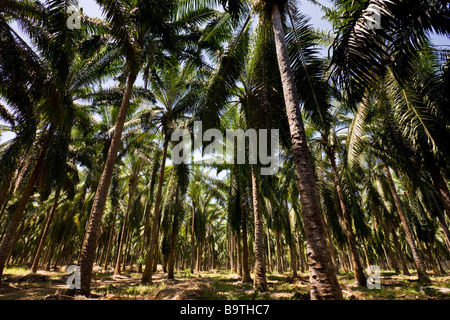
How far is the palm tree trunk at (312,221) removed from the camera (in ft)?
10.8

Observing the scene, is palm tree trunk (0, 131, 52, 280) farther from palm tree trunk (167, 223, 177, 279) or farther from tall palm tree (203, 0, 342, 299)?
tall palm tree (203, 0, 342, 299)

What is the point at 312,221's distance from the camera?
3.75 metres

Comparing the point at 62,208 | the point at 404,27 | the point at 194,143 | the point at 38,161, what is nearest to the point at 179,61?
the point at 194,143

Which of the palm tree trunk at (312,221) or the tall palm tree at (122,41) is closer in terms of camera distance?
the palm tree trunk at (312,221)

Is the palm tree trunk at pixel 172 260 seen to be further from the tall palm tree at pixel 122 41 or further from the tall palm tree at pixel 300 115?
the tall palm tree at pixel 300 115

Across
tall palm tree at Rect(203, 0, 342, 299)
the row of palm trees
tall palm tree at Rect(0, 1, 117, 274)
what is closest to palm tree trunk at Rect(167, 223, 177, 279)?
the row of palm trees

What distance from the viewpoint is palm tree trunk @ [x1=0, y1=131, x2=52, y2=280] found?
29.3 feet

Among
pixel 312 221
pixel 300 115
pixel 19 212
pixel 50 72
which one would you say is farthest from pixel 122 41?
pixel 19 212

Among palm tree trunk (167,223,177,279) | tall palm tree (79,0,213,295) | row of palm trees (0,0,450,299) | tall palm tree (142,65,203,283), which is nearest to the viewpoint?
row of palm trees (0,0,450,299)

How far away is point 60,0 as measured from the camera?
19.1 feet

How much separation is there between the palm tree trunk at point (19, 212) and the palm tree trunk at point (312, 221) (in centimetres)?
1179

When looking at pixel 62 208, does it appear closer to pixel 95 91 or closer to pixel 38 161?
pixel 38 161

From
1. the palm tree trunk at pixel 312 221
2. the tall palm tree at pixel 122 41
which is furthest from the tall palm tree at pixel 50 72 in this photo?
the palm tree trunk at pixel 312 221

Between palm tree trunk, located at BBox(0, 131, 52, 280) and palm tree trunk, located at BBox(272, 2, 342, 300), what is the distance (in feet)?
38.7
